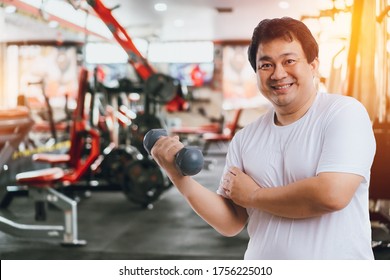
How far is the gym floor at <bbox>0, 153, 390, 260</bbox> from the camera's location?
299 cm

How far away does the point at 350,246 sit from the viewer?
0.97m

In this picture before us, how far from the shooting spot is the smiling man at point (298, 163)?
0.89m

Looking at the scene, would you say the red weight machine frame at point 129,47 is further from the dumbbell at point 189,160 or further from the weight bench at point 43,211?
the dumbbell at point 189,160

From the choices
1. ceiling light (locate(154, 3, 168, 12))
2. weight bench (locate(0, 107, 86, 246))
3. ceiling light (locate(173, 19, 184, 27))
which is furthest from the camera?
ceiling light (locate(173, 19, 184, 27))

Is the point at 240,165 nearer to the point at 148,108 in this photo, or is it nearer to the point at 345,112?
the point at 345,112

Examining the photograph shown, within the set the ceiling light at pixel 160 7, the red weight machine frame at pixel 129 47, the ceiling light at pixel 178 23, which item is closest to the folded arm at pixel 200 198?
the red weight machine frame at pixel 129 47

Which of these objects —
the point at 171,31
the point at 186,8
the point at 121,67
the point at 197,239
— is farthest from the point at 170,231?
the point at 121,67

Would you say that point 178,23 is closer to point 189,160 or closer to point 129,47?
point 129,47

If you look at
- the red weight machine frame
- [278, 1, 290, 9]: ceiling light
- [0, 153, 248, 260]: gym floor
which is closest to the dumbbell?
[0, 153, 248, 260]: gym floor

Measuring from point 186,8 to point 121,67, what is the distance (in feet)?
10.7

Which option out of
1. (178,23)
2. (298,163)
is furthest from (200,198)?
(178,23)

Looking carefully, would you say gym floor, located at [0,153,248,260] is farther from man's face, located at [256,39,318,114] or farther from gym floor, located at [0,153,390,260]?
man's face, located at [256,39,318,114]

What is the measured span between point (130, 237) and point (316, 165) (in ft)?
8.63
